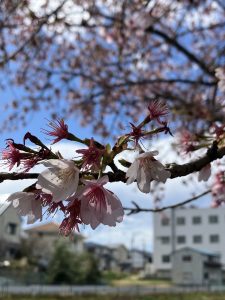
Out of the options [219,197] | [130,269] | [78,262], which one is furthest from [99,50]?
[130,269]

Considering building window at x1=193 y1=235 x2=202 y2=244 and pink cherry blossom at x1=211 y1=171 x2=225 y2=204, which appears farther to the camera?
building window at x1=193 y1=235 x2=202 y2=244

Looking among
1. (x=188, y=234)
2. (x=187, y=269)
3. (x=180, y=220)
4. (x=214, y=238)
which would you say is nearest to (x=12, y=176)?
(x=187, y=269)

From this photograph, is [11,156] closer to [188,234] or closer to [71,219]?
[71,219]

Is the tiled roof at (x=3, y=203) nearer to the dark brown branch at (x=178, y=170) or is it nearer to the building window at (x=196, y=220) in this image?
the dark brown branch at (x=178, y=170)

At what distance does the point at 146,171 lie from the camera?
98 cm

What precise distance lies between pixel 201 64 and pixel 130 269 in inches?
1948

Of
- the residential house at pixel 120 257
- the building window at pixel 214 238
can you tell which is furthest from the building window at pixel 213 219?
the residential house at pixel 120 257

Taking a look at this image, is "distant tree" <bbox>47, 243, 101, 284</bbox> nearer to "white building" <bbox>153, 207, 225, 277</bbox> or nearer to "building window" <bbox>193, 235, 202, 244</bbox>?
"white building" <bbox>153, 207, 225, 277</bbox>

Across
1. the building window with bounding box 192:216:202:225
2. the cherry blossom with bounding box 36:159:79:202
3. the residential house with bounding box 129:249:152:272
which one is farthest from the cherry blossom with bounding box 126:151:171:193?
the residential house with bounding box 129:249:152:272

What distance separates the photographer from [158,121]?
3.28 feet

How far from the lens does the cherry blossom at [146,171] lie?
94 cm

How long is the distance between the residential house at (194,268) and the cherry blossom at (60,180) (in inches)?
1532

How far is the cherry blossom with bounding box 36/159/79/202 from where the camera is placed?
902 millimetres

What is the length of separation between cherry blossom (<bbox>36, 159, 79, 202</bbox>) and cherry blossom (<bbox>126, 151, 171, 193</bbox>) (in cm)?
11
